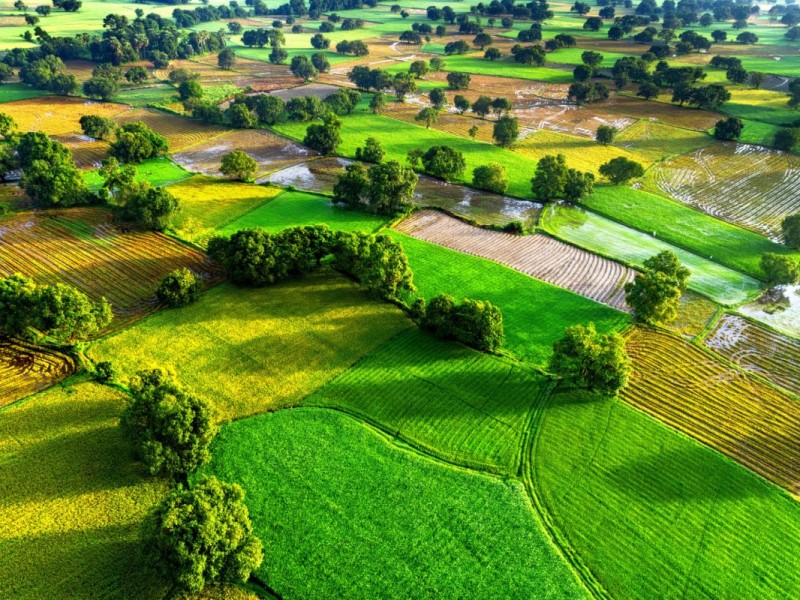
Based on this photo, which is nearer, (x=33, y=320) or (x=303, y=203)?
(x=33, y=320)

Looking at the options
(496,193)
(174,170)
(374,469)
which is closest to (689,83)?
(496,193)

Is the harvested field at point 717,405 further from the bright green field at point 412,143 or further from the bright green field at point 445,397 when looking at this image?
the bright green field at point 412,143

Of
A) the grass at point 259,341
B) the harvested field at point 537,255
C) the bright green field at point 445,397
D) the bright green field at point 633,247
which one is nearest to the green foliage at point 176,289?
the grass at point 259,341

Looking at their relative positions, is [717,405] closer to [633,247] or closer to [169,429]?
[633,247]

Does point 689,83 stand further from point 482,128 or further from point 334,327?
point 334,327

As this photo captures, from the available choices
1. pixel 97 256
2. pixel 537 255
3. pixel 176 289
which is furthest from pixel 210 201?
pixel 537 255
